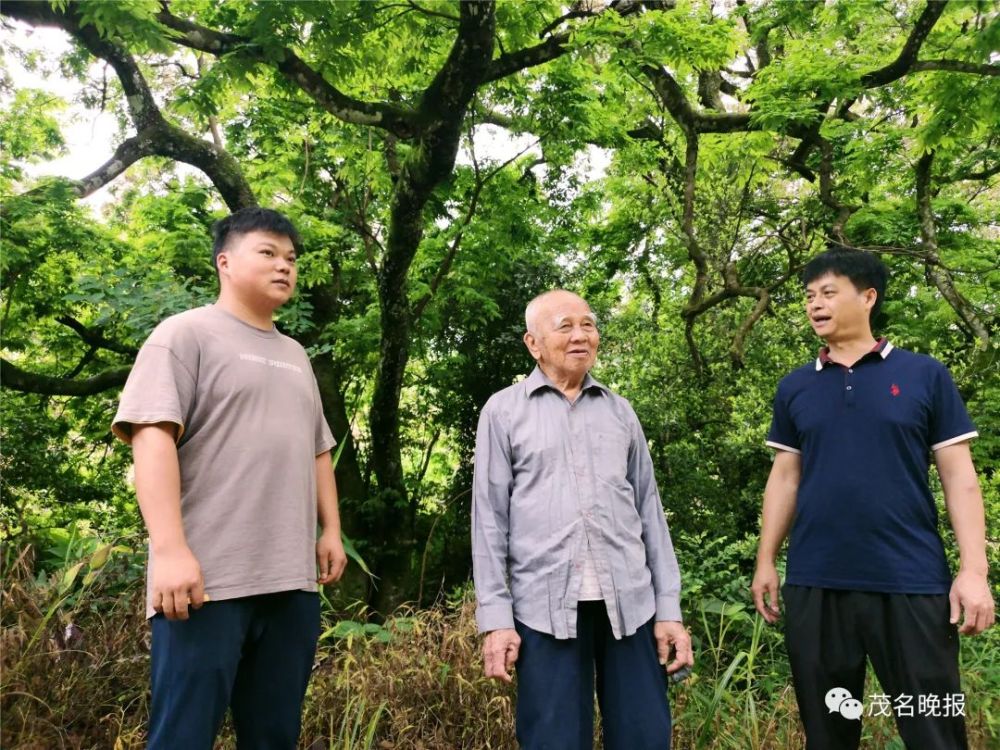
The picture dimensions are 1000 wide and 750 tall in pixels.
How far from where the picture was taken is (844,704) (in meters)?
2.07

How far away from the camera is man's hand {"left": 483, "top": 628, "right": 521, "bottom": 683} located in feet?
6.13

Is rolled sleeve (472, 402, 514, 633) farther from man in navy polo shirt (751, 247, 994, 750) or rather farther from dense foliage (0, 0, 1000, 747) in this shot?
dense foliage (0, 0, 1000, 747)

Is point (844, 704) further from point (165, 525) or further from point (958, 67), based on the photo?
point (958, 67)

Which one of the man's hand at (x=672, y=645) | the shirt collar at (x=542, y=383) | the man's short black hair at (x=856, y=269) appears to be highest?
the man's short black hair at (x=856, y=269)

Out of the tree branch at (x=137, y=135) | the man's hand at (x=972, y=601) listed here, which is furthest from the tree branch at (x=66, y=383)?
the man's hand at (x=972, y=601)

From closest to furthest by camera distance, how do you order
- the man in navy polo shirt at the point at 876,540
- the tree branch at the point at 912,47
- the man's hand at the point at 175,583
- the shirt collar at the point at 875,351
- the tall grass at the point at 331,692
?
the man's hand at the point at 175,583
the man in navy polo shirt at the point at 876,540
the shirt collar at the point at 875,351
the tall grass at the point at 331,692
the tree branch at the point at 912,47

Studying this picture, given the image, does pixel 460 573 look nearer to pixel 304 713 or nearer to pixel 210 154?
pixel 210 154

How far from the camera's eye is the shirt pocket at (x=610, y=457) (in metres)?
2.05

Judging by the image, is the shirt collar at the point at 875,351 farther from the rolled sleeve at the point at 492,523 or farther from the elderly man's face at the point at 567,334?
the rolled sleeve at the point at 492,523

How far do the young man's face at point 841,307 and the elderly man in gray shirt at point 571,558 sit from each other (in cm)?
70

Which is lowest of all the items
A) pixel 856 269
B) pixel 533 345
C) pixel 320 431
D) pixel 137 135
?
pixel 320 431

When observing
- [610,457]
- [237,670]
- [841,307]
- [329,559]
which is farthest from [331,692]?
[841,307]

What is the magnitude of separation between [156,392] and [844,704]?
2038 millimetres

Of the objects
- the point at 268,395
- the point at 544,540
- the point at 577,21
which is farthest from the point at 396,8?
the point at 544,540
